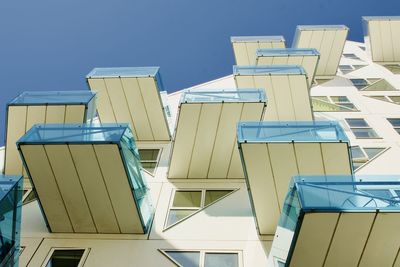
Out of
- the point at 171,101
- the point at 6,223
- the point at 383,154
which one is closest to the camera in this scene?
the point at 6,223

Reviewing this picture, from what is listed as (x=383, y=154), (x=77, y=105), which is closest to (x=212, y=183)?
(x=77, y=105)

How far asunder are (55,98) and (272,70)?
7776 mm

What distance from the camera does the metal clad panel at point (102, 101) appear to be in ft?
54.4

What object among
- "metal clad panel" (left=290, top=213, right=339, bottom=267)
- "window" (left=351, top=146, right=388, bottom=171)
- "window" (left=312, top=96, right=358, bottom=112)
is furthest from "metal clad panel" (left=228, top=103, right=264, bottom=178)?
"window" (left=312, top=96, right=358, bottom=112)

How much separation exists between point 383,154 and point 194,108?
21.9ft

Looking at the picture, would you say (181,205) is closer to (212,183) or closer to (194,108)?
(212,183)

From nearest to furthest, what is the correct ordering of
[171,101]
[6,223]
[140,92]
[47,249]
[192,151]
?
[6,223]
[47,249]
[192,151]
[140,92]
[171,101]

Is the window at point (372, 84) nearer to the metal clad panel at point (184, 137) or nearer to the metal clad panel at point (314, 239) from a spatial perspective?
the metal clad panel at point (184, 137)

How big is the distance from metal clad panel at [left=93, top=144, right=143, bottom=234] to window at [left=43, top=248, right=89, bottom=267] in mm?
1133

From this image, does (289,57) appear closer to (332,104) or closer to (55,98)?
(332,104)

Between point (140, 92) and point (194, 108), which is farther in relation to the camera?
point (140, 92)

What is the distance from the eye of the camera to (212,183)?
13.5 m

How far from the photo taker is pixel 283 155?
1017cm

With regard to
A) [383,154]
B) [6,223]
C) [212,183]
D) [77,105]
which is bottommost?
[6,223]
